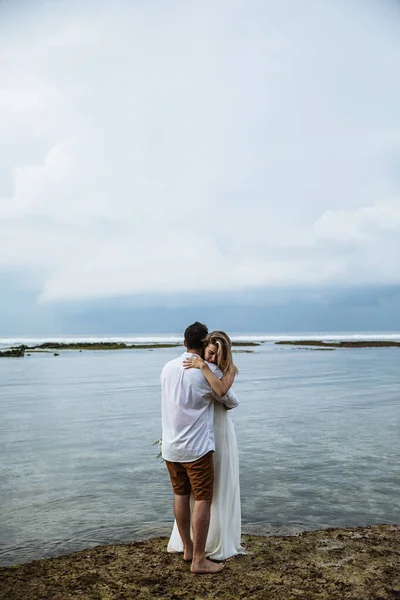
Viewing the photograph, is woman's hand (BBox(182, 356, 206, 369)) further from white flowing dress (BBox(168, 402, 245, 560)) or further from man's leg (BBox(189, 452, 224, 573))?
man's leg (BBox(189, 452, 224, 573))

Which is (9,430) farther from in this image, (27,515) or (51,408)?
(27,515)

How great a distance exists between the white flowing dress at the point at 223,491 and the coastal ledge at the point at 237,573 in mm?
221

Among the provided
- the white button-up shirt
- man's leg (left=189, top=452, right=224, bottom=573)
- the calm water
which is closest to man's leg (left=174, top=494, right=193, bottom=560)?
man's leg (left=189, top=452, right=224, bottom=573)

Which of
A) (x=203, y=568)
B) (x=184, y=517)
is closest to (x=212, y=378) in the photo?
(x=184, y=517)

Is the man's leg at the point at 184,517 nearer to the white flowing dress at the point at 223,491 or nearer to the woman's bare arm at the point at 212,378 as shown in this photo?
the white flowing dress at the point at 223,491

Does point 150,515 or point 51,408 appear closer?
point 150,515

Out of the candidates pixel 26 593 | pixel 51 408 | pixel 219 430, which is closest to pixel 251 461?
pixel 219 430

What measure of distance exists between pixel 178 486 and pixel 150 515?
2398 mm

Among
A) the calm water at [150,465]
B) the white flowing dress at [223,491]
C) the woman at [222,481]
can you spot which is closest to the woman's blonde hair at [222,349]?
the woman at [222,481]

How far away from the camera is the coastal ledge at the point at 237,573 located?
5098mm

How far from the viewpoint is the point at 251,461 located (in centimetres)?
1068

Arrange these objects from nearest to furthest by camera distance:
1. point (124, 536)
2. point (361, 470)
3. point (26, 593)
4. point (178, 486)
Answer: point (26, 593) < point (178, 486) < point (124, 536) < point (361, 470)

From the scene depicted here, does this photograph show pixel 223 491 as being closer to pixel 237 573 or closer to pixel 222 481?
pixel 222 481

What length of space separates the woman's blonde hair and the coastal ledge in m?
1.98
